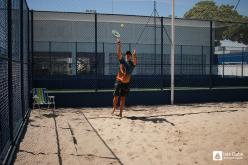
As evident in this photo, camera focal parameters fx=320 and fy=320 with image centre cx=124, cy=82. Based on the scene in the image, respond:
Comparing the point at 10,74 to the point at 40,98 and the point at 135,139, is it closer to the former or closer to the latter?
the point at 135,139

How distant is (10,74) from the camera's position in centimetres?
539

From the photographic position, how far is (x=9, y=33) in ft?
17.2

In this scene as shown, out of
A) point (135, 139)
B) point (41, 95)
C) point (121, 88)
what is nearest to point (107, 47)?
point (41, 95)

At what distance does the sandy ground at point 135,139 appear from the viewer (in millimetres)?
5527

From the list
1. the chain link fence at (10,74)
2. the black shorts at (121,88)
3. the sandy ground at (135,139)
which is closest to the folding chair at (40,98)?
the sandy ground at (135,139)

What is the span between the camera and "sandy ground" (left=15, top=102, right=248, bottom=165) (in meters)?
5.53

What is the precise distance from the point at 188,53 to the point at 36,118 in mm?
18196

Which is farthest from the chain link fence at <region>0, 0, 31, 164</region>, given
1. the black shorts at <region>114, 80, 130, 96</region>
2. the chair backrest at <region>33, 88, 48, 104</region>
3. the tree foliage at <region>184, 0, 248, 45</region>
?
the tree foliage at <region>184, 0, 248, 45</region>

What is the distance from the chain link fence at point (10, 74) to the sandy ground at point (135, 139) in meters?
0.37

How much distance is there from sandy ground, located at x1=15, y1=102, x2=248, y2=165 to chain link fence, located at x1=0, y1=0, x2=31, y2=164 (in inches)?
14.6

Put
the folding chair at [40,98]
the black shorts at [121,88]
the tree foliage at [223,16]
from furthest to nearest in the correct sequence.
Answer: the tree foliage at [223,16] → the folding chair at [40,98] → the black shorts at [121,88]

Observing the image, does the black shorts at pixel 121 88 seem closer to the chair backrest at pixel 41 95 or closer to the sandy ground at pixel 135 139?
the sandy ground at pixel 135 139

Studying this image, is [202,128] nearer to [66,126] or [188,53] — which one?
[66,126]

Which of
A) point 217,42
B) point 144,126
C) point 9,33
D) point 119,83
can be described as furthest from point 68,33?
point 217,42
